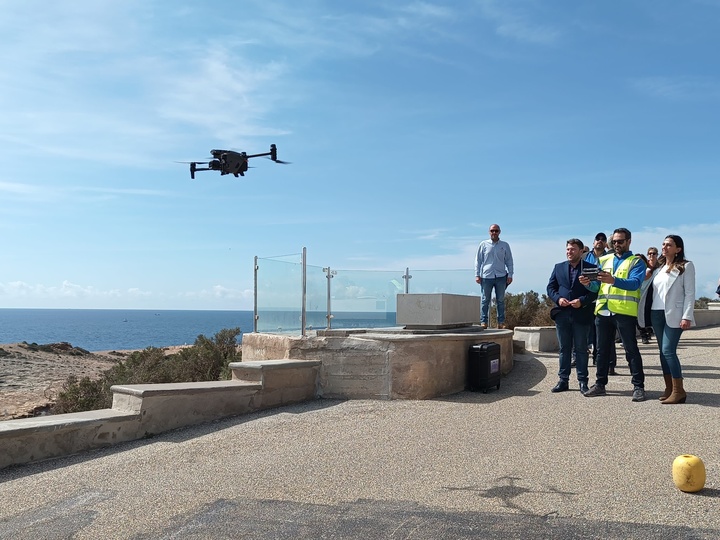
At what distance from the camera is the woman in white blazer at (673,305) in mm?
7523

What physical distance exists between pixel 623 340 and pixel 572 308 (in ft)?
2.52

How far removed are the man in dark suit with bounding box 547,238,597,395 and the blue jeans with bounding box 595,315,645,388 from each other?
22 centimetres

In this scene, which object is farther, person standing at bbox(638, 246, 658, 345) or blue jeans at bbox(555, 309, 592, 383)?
blue jeans at bbox(555, 309, 592, 383)

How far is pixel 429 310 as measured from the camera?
988cm

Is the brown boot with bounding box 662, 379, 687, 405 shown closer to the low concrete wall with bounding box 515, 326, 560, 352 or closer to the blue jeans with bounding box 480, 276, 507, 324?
the blue jeans with bounding box 480, 276, 507, 324

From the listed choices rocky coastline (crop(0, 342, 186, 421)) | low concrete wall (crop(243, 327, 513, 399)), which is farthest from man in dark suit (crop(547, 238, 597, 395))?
rocky coastline (crop(0, 342, 186, 421))

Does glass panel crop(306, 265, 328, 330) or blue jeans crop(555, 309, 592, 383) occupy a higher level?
glass panel crop(306, 265, 328, 330)

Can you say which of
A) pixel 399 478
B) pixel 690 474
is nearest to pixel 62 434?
pixel 399 478

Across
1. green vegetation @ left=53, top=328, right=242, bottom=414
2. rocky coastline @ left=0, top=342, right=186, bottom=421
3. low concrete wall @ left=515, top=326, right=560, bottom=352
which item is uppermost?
low concrete wall @ left=515, top=326, right=560, bottom=352

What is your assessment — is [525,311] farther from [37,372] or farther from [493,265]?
[37,372]

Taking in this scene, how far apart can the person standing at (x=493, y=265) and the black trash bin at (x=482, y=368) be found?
82.7 inches

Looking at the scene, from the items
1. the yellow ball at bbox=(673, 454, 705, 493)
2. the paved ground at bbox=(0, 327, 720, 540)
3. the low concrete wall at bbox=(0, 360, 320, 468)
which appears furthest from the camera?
the low concrete wall at bbox=(0, 360, 320, 468)

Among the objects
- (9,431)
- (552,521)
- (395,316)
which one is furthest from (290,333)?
(552,521)

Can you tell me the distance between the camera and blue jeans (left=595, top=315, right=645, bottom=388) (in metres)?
8.03
